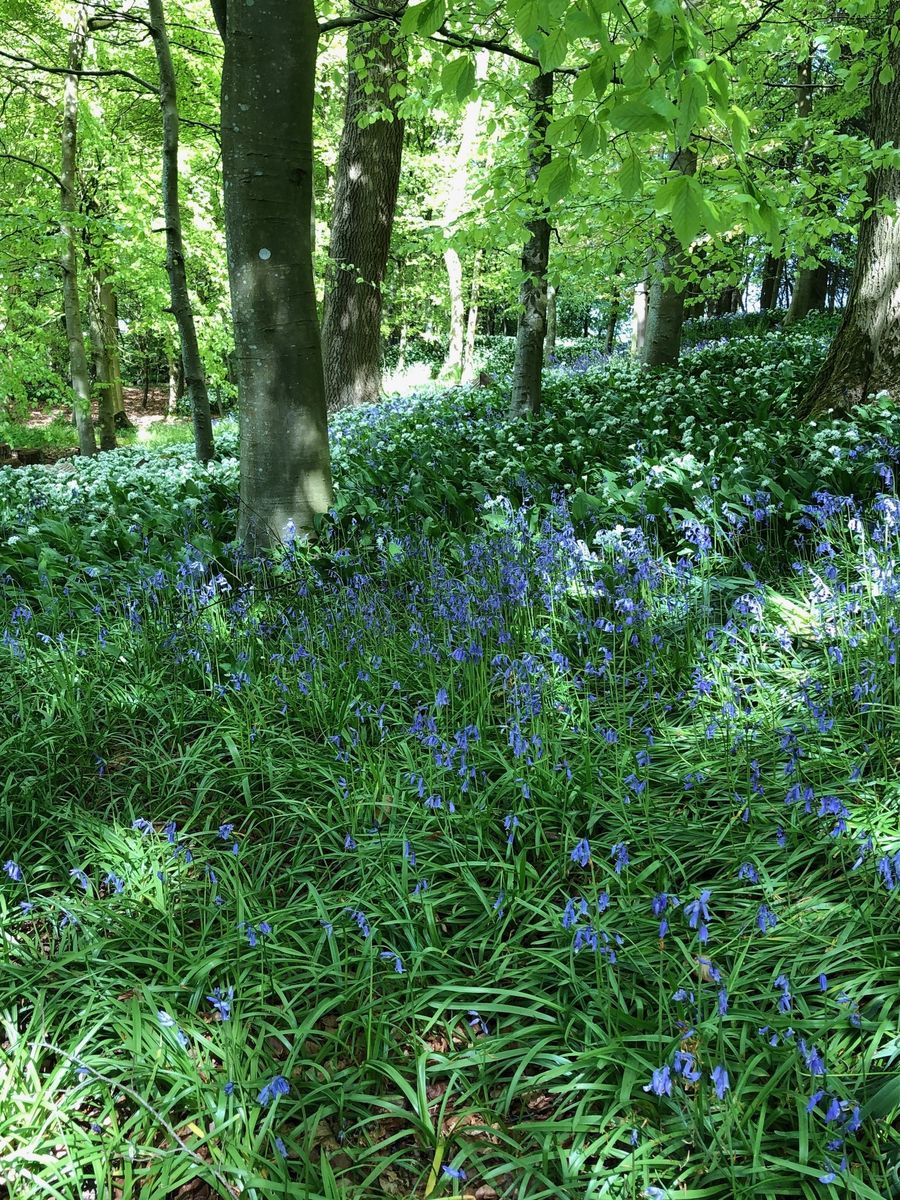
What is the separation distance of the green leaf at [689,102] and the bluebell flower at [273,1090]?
229 cm

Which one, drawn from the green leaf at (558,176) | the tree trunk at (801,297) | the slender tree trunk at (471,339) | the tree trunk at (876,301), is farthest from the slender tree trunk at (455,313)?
the green leaf at (558,176)

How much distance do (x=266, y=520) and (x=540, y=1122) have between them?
3.82 metres

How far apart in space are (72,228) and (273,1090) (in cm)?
1237

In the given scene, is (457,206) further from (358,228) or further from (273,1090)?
(273,1090)

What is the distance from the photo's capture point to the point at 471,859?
246 cm

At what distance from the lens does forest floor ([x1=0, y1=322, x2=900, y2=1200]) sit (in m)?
1.64

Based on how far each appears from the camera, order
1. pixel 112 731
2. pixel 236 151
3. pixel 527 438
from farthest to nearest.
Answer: pixel 527 438 → pixel 236 151 → pixel 112 731

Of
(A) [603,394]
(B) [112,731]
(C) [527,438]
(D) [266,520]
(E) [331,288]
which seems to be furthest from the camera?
(E) [331,288]

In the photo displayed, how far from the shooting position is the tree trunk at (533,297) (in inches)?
270

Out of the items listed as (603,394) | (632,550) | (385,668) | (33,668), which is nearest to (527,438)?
(603,394)

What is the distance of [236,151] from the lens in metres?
4.51

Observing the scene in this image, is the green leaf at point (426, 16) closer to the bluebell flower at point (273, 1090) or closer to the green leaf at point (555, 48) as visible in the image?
the green leaf at point (555, 48)

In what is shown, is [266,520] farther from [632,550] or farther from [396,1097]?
[396,1097]

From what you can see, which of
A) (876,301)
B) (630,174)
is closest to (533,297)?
(876,301)
